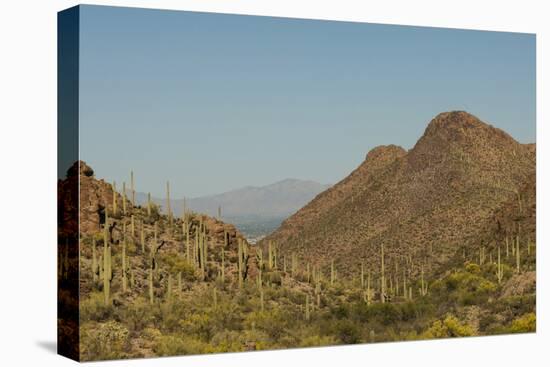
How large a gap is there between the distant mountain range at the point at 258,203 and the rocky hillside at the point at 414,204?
251 mm

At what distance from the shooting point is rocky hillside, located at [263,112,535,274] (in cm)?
2617

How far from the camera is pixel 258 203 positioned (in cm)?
2486

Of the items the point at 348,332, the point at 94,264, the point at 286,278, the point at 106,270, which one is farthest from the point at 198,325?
the point at 348,332

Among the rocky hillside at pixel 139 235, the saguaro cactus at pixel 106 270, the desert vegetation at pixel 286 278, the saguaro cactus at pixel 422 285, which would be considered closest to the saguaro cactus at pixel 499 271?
the desert vegetation at pixel 286 278

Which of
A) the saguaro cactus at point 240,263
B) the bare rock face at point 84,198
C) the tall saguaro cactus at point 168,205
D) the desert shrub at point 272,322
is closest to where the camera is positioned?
the bare rock face at point 84,198

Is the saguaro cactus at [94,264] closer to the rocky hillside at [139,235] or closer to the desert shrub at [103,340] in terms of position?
the rocky hillside at [139,235]

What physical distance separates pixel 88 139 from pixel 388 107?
20.3ft

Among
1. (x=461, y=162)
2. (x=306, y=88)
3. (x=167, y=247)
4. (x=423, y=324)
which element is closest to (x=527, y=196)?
(x=461, y=162)

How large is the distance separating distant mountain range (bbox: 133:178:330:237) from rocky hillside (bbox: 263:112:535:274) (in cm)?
25

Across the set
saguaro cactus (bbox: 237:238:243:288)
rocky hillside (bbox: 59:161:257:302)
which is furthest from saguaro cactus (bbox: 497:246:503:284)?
saguaro cactus (bbox: 237:238:243:288)

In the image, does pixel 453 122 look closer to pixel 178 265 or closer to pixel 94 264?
pixel 178 265

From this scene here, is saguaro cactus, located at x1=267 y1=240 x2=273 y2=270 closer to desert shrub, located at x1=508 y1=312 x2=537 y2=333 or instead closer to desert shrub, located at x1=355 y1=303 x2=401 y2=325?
desert shrub, located at x1=355 y1=303 x2=401 y2=325

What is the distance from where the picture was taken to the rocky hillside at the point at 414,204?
85.9 ft

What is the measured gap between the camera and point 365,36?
26.2 metres
